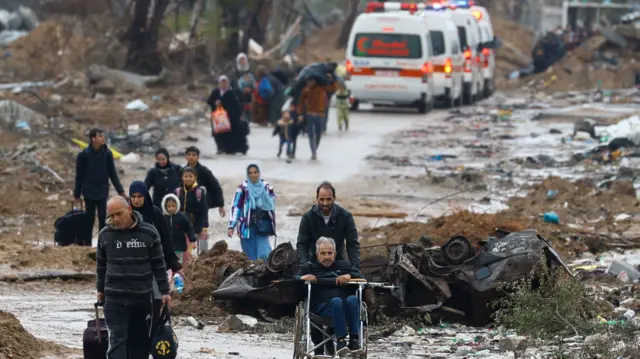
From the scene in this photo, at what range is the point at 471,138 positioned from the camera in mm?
30750

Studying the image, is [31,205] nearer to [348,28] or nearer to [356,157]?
[356,157]

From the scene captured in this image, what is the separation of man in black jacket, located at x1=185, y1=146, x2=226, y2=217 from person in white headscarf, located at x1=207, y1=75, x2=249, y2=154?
873cm

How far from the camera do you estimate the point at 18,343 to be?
10273 mm

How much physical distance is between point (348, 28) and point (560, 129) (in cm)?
2827

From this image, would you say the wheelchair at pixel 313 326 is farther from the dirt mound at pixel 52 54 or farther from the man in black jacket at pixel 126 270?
the dirt mound at pixel 52 54

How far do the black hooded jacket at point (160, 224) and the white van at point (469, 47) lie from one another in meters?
28.3

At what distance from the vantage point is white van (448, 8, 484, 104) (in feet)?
130

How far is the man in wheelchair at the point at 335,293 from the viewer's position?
32.9 ft

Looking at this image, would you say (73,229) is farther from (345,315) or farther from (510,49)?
(510,49)

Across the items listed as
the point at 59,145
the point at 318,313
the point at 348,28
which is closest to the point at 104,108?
the point at 59,145

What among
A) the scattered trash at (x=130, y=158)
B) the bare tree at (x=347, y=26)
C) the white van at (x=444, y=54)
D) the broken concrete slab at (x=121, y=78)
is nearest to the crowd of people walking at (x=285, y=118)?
the scattered trash at (x=130, y=158)

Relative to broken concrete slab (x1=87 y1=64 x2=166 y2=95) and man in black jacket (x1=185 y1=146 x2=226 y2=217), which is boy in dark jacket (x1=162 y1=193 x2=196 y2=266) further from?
broken concrete slab (x1=87 y1=64 x2=166 y2=95)

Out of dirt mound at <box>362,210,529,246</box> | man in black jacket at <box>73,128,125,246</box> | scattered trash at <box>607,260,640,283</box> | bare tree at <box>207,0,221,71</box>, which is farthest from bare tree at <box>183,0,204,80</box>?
scattered trash at <box>607,260,640,283</box>

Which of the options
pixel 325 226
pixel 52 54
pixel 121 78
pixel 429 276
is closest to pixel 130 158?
pixel 429 276
